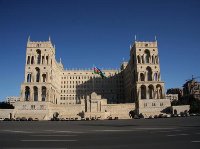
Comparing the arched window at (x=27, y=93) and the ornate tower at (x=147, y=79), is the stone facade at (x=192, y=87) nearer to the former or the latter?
the ornate tower at (x=147, y=79)

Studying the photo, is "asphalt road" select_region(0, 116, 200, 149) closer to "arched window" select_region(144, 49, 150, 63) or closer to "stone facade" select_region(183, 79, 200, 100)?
"arched window" select_region(144, 49, 150, 63)

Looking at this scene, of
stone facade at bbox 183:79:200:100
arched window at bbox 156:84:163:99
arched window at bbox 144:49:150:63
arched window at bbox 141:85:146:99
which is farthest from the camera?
stone facade at bbox 183:79:200:100

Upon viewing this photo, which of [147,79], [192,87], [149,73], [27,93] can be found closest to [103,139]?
[147,79]

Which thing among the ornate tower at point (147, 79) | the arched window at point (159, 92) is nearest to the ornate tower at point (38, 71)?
the ornate tower at point (147, 79)

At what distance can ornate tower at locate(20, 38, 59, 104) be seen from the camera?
9981cm

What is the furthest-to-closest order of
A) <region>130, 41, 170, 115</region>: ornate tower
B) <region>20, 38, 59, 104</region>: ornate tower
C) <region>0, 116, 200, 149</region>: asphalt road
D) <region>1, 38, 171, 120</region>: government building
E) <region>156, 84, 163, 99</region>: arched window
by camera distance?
1. <region>20, 38, 59, 104</region>: ornate tower
2. <region>156, 84, 163, 99</region>: arched window
3. <region>130, 41, 170, 115</region>: ornate tower
4. <region>1, 38, 171, 120</region>: government building
5. <region>0, 116, 200, 149</region>: asphalt road

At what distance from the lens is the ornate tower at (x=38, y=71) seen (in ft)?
327

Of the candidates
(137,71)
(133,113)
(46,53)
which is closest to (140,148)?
(133,113)

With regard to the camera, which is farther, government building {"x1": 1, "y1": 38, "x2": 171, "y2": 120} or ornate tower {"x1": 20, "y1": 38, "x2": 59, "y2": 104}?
ornate tower {"x1": 20, "y1": 38, "x2": 59, "y2": 104}

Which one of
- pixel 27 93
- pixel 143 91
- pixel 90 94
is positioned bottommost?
pixel 90 94

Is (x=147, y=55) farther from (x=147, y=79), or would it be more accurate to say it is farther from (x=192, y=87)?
(x=192, y=87)

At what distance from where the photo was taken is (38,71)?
350ft

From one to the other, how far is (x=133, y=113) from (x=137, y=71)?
19563mm

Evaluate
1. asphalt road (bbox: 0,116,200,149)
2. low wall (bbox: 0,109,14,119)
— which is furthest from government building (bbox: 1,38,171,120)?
asphalt road (bbox: 0,116,200,149)
